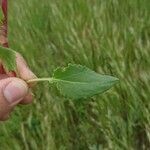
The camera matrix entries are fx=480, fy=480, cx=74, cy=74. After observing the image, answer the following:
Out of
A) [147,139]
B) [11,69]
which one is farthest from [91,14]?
[11,69]

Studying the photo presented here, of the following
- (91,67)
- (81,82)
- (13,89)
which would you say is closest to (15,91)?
(13,89)

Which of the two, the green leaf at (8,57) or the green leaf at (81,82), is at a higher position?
the green leaf at (8,57)

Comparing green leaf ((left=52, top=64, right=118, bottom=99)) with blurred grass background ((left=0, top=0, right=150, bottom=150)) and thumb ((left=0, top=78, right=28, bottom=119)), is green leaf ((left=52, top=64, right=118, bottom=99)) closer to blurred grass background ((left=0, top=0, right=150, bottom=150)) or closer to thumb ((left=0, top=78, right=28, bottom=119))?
thumb ((left=0, top=78, right=28, bottom=119))

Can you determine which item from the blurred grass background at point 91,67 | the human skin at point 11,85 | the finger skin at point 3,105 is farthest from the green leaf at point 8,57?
the blurred grass background at point 91,67

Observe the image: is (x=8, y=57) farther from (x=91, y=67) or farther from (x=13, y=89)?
(x=91, y=67)

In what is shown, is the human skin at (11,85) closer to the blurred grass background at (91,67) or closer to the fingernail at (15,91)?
the fingernail at (15,91)

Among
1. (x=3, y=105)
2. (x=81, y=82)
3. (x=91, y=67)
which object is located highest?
(x=81, y=82)

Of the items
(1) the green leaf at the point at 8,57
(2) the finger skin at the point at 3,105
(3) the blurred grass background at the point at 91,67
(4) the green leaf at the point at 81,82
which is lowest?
Result: (3) the blurred grass background at the point at 91,67

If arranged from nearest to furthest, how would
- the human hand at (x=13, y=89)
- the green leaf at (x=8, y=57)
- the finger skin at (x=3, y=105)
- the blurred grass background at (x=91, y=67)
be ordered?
the green leaf at (x=8, y=57), the human hand at (x=13, y=89), the finger skin at (x=3, y=105), the blurred grass background at (x=91, y=67)

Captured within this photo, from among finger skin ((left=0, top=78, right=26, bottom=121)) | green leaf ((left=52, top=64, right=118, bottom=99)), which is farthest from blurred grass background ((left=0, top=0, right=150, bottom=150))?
green leaf ((left=52, top=64, right=118, bottom=99))
